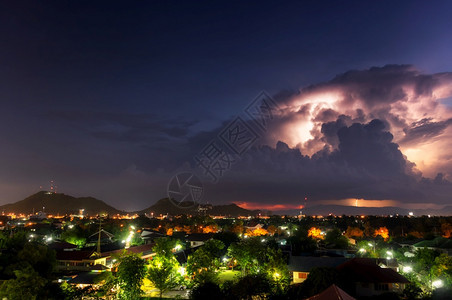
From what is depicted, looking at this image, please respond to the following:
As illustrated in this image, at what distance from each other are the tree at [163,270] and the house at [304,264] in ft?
37.6

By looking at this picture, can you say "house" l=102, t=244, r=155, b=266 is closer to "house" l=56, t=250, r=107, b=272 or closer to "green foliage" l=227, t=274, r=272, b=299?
"house" l=56, t=250, r=107, b=272

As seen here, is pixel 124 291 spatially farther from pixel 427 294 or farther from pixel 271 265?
pixel 427 294

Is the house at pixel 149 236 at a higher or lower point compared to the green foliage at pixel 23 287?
higher

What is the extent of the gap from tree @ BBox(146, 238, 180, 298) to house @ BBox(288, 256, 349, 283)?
451 inches

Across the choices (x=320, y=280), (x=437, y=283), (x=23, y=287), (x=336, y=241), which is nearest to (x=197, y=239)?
(x=336, y=241)

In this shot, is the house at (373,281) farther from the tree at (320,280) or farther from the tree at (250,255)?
the tree at (250,255)

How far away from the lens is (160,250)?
28.7 metres

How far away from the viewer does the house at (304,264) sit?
32.0 metres

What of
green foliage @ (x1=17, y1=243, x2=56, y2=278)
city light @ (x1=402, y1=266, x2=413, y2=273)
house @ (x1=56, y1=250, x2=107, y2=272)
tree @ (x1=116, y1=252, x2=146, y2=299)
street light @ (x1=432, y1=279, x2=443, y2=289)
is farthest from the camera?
house @ (x1=56, y1=250, x2=107, y2=272)

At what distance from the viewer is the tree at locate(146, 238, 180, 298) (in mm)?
26234

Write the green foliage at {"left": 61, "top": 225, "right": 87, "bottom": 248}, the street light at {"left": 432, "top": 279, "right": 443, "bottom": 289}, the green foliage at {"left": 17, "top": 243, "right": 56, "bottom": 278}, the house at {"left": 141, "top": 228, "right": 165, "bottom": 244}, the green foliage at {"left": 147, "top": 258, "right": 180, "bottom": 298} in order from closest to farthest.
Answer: the green foliage at {"left": 17, "top": 243, "right": 56, "bottom": 278}, the green foliage at {"left": 147, "top": 258, "right": 180, "bottom": 298}, the street light at {"left": 432, "top": 279, "right": 443, "bottom": 289}, the green foliage at {"left": 61, "top": 225, "right": 87, "bottom": 248}, the house at {"left": 141, "top": 228, "right": 165, "bottom": 244}

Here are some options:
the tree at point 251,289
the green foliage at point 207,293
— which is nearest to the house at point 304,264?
the tree at point 251,289

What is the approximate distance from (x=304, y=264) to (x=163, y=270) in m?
14.6

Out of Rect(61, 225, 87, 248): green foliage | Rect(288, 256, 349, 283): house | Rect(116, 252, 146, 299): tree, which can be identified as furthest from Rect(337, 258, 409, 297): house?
Rect(61, 225, 87, 248): green foliage
